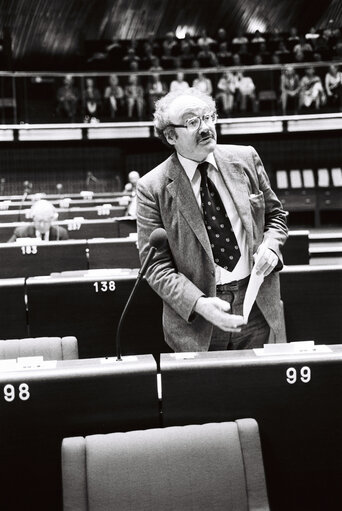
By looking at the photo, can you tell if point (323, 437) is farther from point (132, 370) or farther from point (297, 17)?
point (297, 17)

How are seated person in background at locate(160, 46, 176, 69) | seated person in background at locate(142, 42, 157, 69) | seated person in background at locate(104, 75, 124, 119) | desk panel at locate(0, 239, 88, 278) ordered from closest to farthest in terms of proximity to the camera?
desk panel at locate(0, 239, 88, 278), seated person in background at locate(104, 75, 124, 119), seated person in background at locate(160, 46, 176, 69), seated person in background at locate(142, 42, 157, 69)

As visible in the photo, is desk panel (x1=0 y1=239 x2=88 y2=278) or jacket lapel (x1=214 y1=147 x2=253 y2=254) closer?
jacket lapel (x1=214 y1=147 x2=253 y2=254)

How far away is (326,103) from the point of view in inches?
538

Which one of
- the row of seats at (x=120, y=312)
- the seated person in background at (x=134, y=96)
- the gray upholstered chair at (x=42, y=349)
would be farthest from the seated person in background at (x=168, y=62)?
the gray upholstered chair at (x=42, y=349)

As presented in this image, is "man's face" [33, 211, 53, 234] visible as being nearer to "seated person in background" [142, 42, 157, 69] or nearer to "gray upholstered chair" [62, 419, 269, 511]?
"gray upholstered chair" [62, 419, 269, 511]

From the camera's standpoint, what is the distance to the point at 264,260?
203cm

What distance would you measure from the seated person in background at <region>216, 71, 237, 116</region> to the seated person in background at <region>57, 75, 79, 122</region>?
291 centimetres

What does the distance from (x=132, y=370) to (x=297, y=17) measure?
669 inches

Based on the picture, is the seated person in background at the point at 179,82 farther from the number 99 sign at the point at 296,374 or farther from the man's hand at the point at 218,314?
the number 99 sign at the point at 296,374

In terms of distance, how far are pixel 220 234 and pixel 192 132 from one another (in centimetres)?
32

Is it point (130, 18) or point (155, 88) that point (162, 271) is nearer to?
point (155, 88)

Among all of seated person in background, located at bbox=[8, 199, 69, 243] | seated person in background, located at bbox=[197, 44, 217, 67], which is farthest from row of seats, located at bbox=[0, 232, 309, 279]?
seated person in background, located at bbox=[197, 44, 217, 67]

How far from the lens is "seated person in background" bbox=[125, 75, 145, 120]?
1402 centimetres

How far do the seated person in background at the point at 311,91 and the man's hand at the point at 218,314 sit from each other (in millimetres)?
12301
